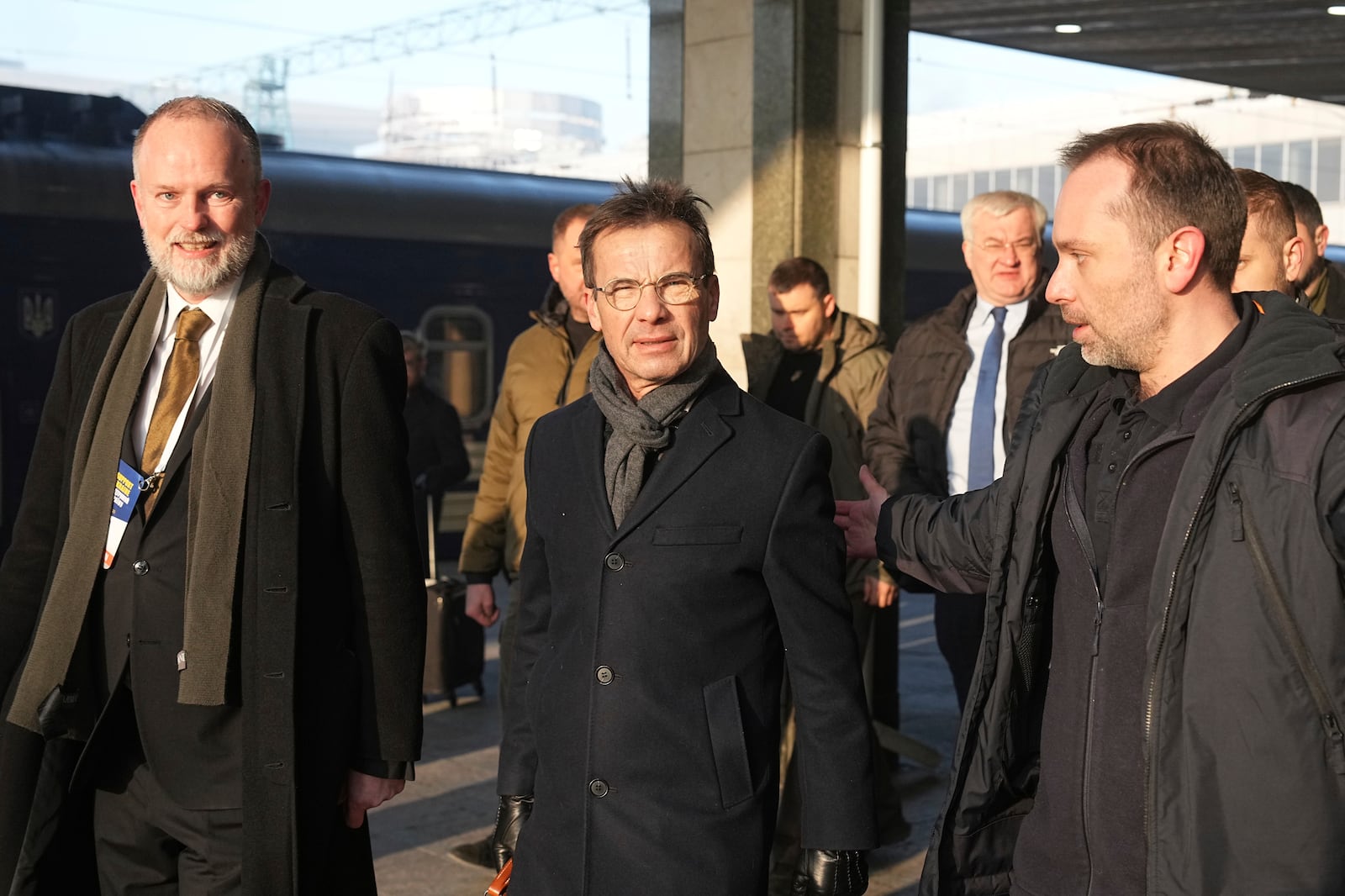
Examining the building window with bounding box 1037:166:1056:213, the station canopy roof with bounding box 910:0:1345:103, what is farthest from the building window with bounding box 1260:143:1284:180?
the station canopy roof with bounding box 910:0:1345:103

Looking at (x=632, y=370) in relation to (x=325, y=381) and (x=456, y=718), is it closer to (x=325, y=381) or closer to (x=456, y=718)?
(x=325, y=381)

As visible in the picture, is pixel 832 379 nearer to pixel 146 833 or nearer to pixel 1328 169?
pixel 146 833

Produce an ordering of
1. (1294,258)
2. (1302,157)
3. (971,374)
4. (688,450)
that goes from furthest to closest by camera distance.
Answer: (1302,157), (971,374), (1294,258), (688,450)

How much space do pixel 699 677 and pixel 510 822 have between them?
1.72 feet

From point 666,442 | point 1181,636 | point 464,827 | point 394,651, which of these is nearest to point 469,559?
point 464,827

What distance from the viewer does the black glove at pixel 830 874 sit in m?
2.71

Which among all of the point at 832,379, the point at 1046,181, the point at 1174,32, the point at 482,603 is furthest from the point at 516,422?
the point at 1046,181

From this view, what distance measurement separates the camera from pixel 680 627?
108 inches

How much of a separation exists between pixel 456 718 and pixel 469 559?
267 centimetres

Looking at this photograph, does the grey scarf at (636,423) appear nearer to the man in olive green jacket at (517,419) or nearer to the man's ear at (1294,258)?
the man's ear at (1294,258)

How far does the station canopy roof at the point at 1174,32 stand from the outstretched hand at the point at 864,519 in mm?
7178

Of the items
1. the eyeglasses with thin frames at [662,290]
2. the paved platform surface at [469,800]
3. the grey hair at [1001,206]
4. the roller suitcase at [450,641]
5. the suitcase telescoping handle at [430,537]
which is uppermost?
the grey hair at [1001,206]

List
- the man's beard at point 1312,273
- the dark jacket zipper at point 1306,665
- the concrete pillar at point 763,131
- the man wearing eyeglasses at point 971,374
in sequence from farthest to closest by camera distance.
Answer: the concrete pillar at point 763,131
the man wearing eyeglasses at point 971,374
the man's beard at point 1312,273
the dark jacket zipper at point 1306,665

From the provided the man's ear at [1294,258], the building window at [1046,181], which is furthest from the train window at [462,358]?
the building window at [1046,181]
